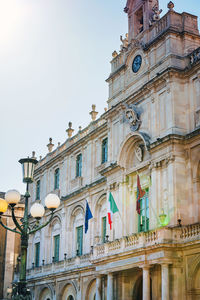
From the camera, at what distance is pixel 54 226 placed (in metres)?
43.4

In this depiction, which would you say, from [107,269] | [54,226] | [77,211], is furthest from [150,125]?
[54,226]

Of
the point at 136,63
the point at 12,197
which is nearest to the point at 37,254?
the point at 136,63

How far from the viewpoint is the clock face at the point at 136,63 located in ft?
106

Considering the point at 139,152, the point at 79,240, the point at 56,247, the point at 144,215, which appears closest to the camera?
the point at 144,215

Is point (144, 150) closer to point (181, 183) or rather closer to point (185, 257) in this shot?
point (181, 183)

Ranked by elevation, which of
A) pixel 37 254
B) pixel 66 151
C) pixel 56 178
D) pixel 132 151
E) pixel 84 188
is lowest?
pixel 37 254

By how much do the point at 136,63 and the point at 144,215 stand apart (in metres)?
9.82

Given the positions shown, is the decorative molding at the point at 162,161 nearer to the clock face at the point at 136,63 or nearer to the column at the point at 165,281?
the column at the point at 165,281

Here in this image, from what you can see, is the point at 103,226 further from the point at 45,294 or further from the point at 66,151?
the point at 45,294

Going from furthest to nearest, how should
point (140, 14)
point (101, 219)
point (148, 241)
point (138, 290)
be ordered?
point (101, 219)
point (140, 14)
point (138, 290)
point (148, 241)

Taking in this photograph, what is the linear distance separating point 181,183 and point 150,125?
4.49m

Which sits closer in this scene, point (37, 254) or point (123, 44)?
point (123, 44)

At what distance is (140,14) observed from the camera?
35.3m

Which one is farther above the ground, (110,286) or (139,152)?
(139,152)
